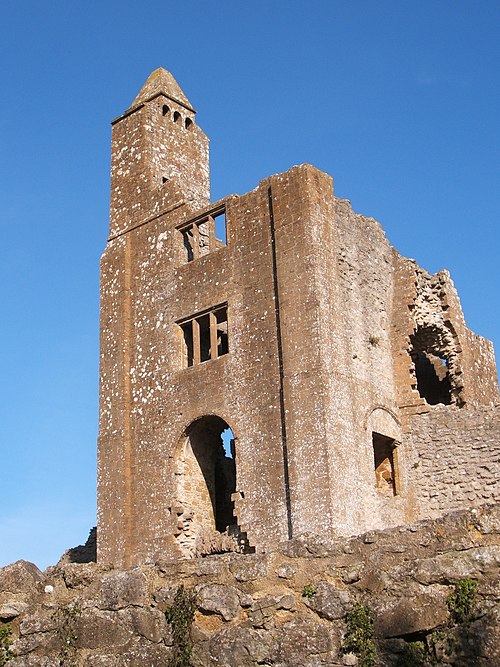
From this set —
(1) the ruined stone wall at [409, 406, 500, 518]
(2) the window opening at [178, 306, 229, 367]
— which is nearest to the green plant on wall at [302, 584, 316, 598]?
(1) the ruined stone wall at [409, 406, 500, 518]

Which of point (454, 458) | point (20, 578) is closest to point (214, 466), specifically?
point (454, 458)

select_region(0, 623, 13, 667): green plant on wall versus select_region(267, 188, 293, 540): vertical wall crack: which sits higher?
A: select_region(267, 188, 293, 540): vertical wall crack

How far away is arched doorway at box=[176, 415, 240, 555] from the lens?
66.6 feet

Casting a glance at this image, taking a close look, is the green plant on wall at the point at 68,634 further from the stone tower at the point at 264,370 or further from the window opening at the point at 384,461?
the window opening at the point at 384,461

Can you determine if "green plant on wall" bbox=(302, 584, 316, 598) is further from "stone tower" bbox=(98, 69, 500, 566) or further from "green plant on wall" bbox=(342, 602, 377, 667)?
"stone tower" bbox=(98, 69, 500, 566)

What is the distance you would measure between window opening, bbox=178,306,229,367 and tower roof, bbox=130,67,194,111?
6.60 metres

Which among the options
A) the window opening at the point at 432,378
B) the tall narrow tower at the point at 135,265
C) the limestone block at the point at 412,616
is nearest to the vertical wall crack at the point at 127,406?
Result: the tall narrow tower at the point at 135,265

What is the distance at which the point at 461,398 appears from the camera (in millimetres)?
22469

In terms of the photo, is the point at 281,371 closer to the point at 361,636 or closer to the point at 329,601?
the point at 329,601

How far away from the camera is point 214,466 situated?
71.6 feet

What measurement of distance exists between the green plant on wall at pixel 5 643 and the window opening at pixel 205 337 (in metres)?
14.1

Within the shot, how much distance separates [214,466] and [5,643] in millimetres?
14906

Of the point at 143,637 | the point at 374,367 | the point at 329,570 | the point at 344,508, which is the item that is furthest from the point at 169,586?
the point at 374,367

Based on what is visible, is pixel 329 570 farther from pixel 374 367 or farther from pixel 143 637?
pixel 374 367
